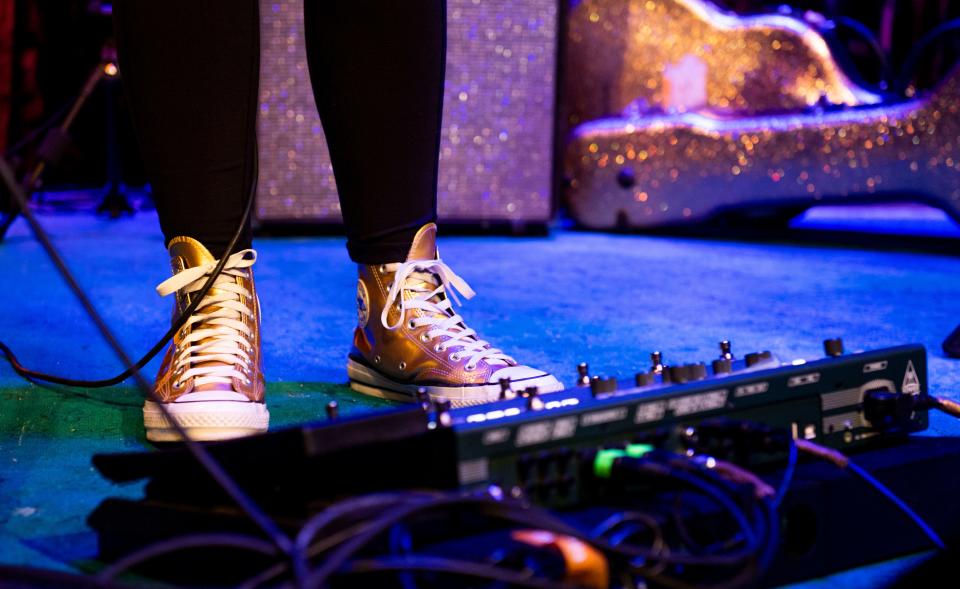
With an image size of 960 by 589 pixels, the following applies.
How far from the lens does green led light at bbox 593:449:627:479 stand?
1.58 ft

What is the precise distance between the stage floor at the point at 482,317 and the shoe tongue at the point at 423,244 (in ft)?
0.47

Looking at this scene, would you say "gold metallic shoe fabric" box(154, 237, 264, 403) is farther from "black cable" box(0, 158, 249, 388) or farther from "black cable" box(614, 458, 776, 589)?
"black cable" box(614, 458, 776, 589)

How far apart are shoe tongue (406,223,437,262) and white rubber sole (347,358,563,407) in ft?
0.38

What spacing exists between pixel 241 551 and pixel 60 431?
0.44 meters

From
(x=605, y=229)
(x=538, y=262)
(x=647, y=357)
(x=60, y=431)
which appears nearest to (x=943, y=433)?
(x=647, y=357)

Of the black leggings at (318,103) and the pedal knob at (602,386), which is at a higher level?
the black leggings at (318,103)

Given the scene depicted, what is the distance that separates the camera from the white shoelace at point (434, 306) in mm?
903

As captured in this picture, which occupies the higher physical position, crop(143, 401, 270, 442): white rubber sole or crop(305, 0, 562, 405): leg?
crop(305, 0, 562, 405): leg

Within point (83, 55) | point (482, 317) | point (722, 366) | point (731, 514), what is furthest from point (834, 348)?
point (83, 55)

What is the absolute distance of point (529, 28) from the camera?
8.06 ft

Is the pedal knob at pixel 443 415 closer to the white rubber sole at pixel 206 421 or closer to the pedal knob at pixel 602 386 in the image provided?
the pedal knob at pixel 602 386

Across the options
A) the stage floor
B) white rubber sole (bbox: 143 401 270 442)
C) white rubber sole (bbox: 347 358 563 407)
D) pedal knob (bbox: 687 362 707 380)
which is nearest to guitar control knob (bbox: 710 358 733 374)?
pedal knob (bbox: 687 362 707 380)

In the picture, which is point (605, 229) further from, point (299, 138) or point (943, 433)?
point (943, 433)

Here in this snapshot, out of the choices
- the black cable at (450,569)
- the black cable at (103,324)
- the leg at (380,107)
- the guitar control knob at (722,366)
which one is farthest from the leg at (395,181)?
the black cable at (450,569)
